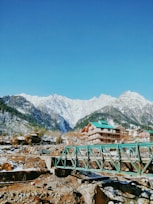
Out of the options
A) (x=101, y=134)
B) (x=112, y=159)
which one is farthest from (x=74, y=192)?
(x=101, y=134)

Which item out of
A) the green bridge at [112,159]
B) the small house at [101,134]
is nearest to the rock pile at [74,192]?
the green bridge at [112,159]

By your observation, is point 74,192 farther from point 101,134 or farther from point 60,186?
point 101,134

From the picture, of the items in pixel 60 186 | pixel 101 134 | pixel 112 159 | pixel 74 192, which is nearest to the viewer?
pixel 112 159

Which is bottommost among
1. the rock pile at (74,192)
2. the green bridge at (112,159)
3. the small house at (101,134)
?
the rock pile at (74,192)

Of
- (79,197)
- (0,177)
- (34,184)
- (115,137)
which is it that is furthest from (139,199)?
(115,137)

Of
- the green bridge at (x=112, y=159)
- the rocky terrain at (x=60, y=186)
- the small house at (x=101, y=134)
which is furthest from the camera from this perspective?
the small house at (x=101, y=134)

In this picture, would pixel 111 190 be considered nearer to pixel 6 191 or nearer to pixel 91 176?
pixel 91 176

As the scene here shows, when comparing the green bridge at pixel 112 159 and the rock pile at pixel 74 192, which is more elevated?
the green bridge at pixel 112 159

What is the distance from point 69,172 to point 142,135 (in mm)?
92180

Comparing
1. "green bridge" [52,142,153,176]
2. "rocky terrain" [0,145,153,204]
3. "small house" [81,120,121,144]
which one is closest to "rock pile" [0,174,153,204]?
"rocky terrain" [0,145,153,204]

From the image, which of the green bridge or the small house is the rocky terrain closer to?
the green bridge

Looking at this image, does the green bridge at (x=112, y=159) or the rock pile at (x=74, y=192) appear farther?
the rock pile at (x=74, y=192)

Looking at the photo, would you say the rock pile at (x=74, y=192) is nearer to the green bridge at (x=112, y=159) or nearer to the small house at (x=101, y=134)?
the green bridge at (x=112, y=159)

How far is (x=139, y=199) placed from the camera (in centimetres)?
4197
